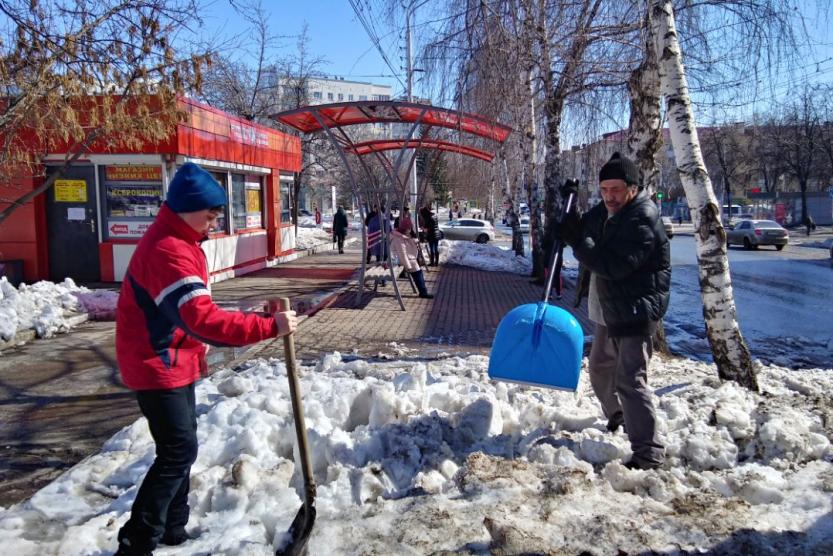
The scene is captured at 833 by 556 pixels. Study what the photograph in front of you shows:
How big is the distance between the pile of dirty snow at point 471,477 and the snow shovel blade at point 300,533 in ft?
0.19

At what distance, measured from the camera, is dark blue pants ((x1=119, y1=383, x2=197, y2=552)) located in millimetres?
2758

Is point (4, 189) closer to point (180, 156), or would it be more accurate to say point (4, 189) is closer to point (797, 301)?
point (180, 156)

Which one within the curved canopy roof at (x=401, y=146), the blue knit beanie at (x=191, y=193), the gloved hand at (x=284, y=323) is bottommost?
the gloved hand at (x=284, y=323)

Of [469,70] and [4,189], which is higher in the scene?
[469,70]

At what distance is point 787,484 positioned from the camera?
3.45 metres

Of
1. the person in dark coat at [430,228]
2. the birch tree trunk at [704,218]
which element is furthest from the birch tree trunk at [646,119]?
the person in dark coat at [430,228]

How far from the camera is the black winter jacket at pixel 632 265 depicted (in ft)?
12.0

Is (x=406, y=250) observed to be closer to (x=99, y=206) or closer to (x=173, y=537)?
(x=99, y=206)

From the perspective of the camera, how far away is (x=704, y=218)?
5.46m

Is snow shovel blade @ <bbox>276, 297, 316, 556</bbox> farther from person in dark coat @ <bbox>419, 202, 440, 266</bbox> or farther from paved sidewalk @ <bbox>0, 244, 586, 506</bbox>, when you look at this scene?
person in dark coat @ <bbox>419, 202, 440, 266</bbox>

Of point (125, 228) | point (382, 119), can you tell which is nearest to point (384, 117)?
point (382, 119)

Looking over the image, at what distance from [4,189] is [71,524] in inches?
421

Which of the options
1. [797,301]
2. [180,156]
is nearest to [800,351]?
[797,301]

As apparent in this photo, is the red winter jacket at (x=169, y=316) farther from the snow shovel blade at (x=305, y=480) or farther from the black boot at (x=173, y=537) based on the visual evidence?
the black boot at (x=173, y=537)
